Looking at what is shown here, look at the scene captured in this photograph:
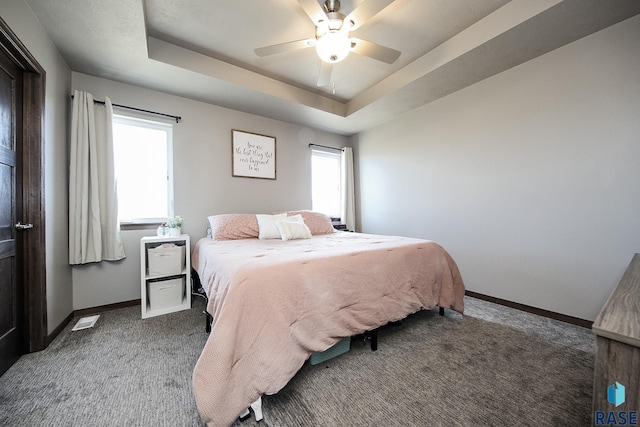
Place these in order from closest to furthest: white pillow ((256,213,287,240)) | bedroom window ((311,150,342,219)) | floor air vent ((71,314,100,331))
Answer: floor air vent ((71,314,100,331)), white pillow ((256,213,287,240)), bedroom window ((311,150,342,219))

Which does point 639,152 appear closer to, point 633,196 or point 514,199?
point 633,196

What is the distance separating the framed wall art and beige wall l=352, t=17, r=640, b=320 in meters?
2.12

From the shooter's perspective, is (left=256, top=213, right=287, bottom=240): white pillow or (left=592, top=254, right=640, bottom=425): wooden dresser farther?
(left=256, top=213, right=287, bottom=240): white pillow

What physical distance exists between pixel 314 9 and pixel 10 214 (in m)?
2.45

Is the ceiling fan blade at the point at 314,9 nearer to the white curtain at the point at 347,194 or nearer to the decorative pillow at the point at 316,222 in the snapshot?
the decorative pillow at the point at 316,222

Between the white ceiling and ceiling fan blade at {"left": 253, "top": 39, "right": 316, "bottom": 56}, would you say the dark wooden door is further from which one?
ceiling fan blade at {"left": 253, "top": 39, "right": 316, "bottom": 56}

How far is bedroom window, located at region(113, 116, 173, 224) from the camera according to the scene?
2551 mm

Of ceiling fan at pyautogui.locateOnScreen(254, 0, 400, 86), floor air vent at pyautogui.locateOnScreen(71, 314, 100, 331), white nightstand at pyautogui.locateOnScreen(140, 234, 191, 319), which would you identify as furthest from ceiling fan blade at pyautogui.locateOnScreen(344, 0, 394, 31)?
floor air vent at pyautogui.locateOnScreen(71, 314, 100, 331)

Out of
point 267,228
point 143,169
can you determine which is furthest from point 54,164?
point 267,228

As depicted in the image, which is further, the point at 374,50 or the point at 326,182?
the point at 326,182

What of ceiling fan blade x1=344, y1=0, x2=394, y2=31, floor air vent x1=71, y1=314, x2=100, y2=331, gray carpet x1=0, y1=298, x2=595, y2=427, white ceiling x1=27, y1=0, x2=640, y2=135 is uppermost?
white ceiling x1=27, y1=0, x2=640, y2=135

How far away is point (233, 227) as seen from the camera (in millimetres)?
2691

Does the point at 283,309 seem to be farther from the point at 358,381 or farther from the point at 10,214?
the point at 10,214
